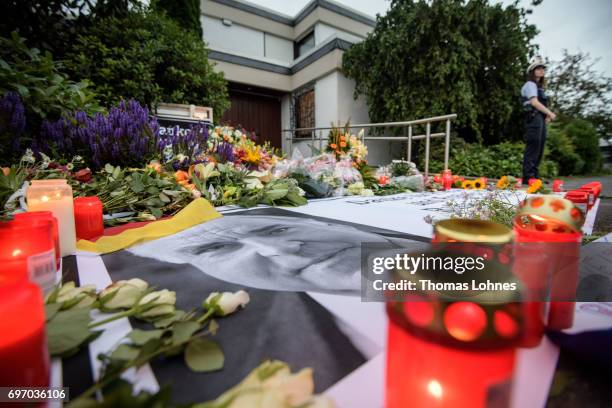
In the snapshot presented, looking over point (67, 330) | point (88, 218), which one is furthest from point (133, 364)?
point (88, 218)

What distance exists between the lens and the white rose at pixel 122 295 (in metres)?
0.51

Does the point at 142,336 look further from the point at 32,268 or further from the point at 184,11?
the point at 184,11

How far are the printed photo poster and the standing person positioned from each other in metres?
3.40

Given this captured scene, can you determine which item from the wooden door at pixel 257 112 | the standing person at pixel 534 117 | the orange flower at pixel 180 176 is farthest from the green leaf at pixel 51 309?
the wooden door at pixel 257 112

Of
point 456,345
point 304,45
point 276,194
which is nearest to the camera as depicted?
point 456,345

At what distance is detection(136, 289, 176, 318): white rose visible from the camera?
484 millimetres

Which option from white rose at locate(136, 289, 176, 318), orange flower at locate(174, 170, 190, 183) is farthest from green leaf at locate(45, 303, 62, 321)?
orange flower at locate(174, 170, 190, 183)

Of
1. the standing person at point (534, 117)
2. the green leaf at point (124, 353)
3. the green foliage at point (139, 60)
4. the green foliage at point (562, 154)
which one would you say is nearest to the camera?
the green leaf at point (124, 353)

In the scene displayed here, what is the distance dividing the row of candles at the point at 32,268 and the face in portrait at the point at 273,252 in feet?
0.82

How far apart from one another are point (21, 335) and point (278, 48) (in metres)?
10.8

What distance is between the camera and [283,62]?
8578 millimetres

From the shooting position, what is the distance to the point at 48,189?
0.86 metres

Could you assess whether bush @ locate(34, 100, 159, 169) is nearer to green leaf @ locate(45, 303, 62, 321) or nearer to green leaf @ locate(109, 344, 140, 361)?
green leaf @ locate(45, 303, 62, 321)

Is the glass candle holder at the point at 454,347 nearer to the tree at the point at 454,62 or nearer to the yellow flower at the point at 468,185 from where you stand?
the yellow flower at the point at 468,185
